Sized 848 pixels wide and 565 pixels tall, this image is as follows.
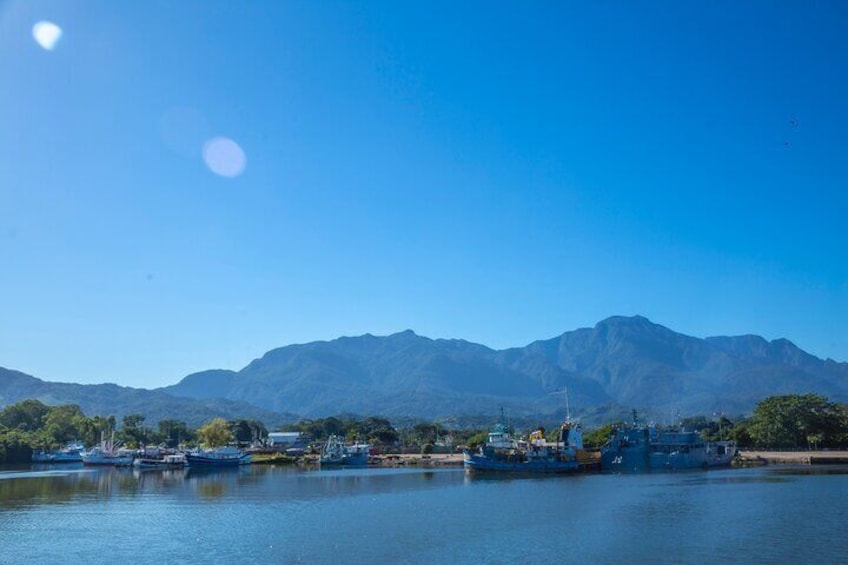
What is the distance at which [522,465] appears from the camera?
7119 cm

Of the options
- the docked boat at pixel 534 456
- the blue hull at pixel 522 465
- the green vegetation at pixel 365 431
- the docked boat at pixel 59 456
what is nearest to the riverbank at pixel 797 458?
the green vegetation at pixel 365 431

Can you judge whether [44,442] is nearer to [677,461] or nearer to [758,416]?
[677,461]

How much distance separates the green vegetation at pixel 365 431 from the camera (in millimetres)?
83312

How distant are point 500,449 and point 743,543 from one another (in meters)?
47.8

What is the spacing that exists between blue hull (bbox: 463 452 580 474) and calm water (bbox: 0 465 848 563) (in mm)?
12019

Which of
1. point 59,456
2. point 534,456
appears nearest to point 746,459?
point 534,456

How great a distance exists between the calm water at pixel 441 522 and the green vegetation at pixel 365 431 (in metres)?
28.5

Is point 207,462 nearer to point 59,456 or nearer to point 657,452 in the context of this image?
point 59,456

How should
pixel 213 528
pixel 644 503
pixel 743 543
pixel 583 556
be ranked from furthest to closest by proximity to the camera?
pixel 644 503
pixel 213 528
pixel 743 543
pixel 583 556

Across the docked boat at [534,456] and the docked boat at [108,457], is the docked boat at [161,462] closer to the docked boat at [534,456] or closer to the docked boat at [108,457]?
the docked boat at [108,457]

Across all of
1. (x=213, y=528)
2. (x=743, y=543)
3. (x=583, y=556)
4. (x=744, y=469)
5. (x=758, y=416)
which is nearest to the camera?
(x=583, y=556)

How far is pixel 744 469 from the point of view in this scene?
6806 cm

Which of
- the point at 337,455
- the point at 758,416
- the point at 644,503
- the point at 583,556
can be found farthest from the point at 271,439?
the point at 583,556

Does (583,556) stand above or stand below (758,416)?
below
